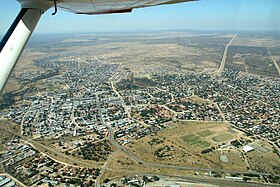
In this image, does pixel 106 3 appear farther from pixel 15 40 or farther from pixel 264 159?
pixel 264 159

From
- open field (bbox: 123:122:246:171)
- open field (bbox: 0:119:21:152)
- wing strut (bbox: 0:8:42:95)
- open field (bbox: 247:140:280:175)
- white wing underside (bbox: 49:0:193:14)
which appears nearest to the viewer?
wing strut (bbox: 0:8:42:95)

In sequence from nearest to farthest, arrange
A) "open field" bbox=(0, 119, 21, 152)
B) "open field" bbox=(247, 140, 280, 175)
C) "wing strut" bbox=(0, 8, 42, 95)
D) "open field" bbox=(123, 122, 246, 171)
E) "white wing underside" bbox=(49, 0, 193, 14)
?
"wing strut" bbox=(0, 8, 42, 95)
"white wing underside" bbox=(49, 0, 193, 14)
"open field" bbox=(247, 140, 280, 175)
"open field" bbox=(123, 122, 246, 171)
"open field" bbox=(0, 119, 21, 152)

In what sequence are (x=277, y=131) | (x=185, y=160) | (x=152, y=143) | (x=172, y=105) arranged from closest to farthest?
(x=185, y=160)
(x=152, y=143)
(x=277, y=131)
(x=172, y=105)

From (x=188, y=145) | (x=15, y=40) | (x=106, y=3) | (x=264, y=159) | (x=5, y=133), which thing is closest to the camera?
(x=15, y=40)

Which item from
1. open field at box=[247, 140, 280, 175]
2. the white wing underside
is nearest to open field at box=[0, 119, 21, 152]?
open field at box=[247, 140, 280, 175]

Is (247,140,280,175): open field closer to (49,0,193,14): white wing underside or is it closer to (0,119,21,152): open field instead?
(49,0,193,14): white wing underside

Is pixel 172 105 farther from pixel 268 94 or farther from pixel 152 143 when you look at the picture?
pixel 268 94

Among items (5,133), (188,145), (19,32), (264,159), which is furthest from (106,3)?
(5,133)

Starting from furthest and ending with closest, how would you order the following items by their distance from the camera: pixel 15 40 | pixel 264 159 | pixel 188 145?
pixel 188 145 < pixel 264 159 < pixel 15 40

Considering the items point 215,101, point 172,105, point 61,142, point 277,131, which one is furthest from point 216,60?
point 61,142
